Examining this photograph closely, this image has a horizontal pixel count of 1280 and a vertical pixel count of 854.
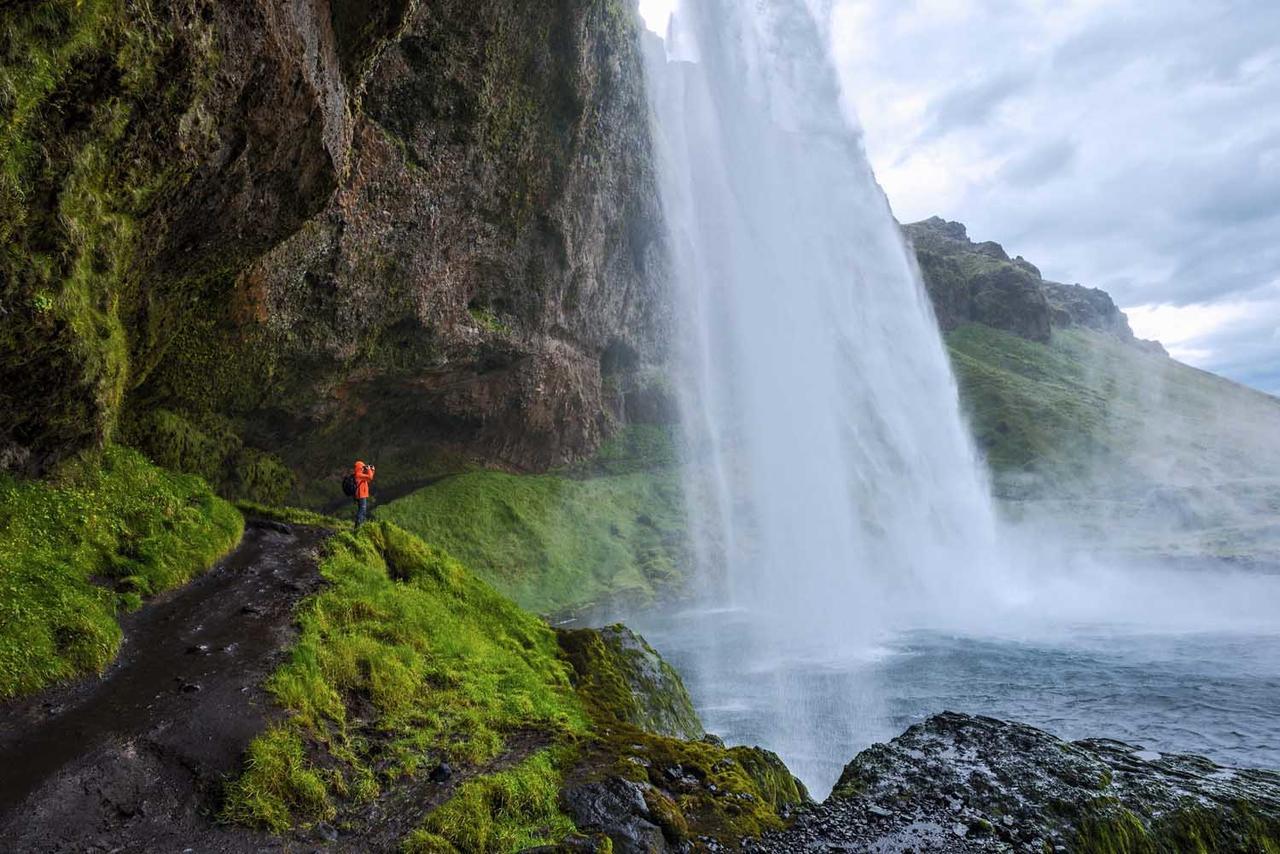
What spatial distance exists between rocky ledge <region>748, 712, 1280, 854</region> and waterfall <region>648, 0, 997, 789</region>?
21.3 metres

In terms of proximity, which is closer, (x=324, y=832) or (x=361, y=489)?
(x=324, y=832)

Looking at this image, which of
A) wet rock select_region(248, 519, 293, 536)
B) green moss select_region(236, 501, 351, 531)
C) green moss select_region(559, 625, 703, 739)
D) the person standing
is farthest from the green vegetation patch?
the person standing

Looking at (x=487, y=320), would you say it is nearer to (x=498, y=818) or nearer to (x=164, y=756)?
(x=164, y=756)

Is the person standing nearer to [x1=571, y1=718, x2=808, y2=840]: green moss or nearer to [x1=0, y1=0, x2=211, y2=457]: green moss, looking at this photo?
[x1=0, y1=0, x2=211, y2=457]: green moss

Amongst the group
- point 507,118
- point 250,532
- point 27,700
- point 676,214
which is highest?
point 676,214

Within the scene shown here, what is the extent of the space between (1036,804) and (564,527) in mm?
29895

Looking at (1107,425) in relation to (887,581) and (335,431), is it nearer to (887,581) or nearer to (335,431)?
(887,581)

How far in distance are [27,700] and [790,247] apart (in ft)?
137

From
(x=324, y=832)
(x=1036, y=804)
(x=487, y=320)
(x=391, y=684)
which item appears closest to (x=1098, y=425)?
(x=487, y=320)

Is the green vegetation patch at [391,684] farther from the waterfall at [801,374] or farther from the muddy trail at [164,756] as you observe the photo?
the waterfall at [801,374]

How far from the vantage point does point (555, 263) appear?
3350 cm

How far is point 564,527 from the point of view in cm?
3650

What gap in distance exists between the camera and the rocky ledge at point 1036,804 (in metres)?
7.32

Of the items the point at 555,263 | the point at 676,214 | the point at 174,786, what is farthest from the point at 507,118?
the point at 174,786
